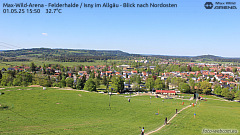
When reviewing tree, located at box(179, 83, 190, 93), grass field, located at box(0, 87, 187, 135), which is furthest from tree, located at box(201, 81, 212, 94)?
grass field, located at box(0, 87, 187, 135)

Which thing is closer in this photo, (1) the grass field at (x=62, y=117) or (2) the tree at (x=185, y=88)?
(1) the grass field at (x=62, y=117)

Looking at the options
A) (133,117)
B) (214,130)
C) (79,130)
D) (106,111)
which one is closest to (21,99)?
(106,111)

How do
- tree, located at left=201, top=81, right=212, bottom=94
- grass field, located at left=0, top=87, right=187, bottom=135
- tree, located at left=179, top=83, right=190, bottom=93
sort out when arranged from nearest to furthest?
1. grass field, located at left=0, top=87, right=187, bottom=135
2. tree, located at left=201, top=81, right=212, bottom=94
3. tree, located at left=179, top=83, right=190, bottom=93

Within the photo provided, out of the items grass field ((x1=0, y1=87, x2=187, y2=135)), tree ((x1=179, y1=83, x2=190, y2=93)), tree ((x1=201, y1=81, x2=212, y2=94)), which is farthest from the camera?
tree ((x1=179, y1=83, x2=190, y2=93))

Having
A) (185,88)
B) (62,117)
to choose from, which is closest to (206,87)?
(185,88)

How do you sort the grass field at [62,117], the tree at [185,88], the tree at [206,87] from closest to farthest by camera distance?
the grass field at [62,117]
the tree at [206,87]
the tree at [185,88]

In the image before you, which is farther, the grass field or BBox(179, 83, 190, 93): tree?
BBox(179, 83, 190, 93): tree

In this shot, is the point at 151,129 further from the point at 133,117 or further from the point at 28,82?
the point at 28,82

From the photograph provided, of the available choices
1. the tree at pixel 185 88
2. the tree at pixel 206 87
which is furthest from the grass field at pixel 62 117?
the tree at pixel 206 87

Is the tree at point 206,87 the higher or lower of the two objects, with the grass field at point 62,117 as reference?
lower

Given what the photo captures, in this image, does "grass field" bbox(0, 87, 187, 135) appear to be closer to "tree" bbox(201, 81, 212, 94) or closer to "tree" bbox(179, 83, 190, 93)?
"tree" bbox(179, 83, 190, 93)

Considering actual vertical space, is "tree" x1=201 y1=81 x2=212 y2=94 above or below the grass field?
below

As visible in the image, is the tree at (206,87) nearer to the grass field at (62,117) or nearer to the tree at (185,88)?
the tree at (185,88)

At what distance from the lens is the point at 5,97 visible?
48.8m
